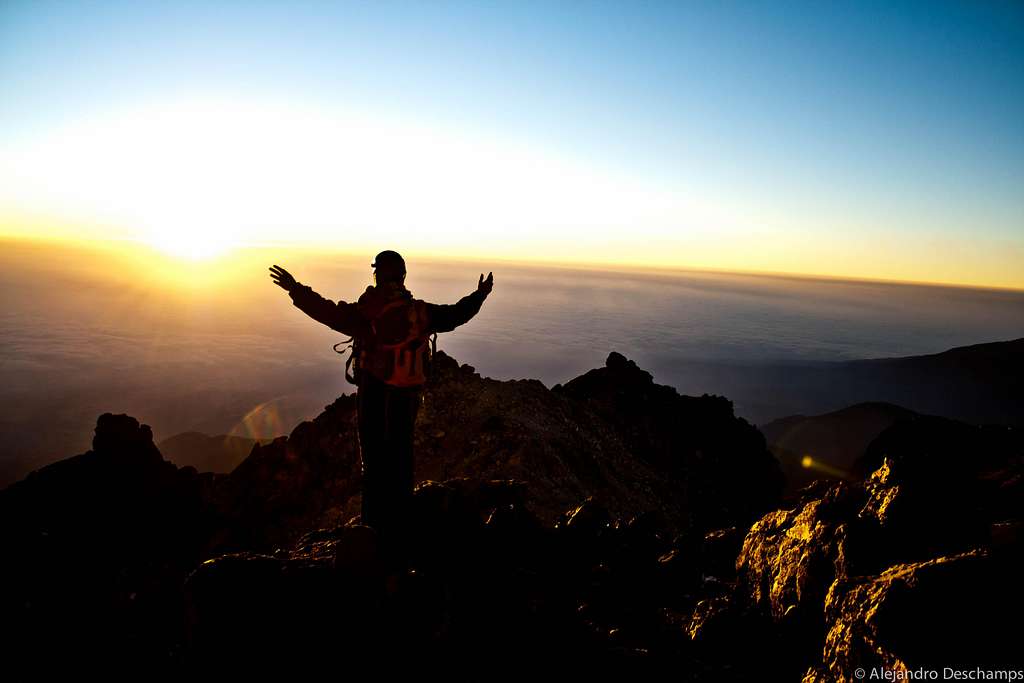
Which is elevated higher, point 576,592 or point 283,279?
point 283,279

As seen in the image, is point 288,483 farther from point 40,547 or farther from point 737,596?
point 737,596

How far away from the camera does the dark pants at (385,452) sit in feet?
19.1

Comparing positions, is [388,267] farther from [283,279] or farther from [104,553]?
[104,553]

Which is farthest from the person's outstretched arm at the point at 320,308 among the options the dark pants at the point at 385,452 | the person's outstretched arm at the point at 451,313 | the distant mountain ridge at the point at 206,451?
the distant mountain ridge at the point at 206,451

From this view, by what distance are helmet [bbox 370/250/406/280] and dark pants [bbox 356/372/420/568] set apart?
44.4 inches

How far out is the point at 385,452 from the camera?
5.86 metres

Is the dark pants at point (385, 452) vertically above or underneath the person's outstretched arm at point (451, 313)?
underneath

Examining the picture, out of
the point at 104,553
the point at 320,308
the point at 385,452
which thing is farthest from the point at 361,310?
the point at 104,553

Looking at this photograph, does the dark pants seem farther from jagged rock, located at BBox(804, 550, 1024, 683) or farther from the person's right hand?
jagged rock, located at BBox(804, 550, 1024, 683)

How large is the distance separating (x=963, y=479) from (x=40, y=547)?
11.4 meters

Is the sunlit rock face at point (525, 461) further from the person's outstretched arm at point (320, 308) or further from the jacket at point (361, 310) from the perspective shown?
the person's outstretched arm at point (320, 308)

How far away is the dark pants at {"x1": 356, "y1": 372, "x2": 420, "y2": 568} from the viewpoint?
19.1ft

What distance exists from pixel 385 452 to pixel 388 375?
2.99 ft

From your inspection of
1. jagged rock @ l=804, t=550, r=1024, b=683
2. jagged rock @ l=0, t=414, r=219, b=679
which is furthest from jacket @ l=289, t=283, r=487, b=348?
jagged rock @ l=804, t=550, r=1024, b=683
